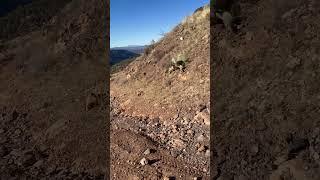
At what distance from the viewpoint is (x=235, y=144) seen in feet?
23.3

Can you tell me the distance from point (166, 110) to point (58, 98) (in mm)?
2405

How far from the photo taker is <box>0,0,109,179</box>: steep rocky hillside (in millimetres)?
8312

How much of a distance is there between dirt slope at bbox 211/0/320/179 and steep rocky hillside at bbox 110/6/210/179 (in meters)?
0.59

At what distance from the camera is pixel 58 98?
10031 millimetres

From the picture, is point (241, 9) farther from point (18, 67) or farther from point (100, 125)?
point (18, 67)

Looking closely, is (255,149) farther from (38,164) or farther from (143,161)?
(38,164)

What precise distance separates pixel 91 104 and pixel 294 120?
438cm

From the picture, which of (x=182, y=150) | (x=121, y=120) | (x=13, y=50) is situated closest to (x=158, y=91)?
(x=121, y=120)

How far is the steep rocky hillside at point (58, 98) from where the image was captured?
8.31 m

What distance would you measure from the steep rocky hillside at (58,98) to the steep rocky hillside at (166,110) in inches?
23.0

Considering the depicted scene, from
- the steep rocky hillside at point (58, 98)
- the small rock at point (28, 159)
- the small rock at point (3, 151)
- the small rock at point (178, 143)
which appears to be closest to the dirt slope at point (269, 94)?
the small rock at point (178, 143)

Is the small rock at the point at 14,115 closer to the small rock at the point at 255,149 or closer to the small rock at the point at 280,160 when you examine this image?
the small rock at the point at 255,149

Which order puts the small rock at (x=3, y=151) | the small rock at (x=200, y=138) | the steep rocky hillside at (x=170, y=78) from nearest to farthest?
1. the small rock at (x=200, y=138)
2. the small rock at (x=3, y=151)
3. the steep rocky hillside at (x=170, y=78)

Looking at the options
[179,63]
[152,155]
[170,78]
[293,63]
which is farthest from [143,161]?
[179,63]
